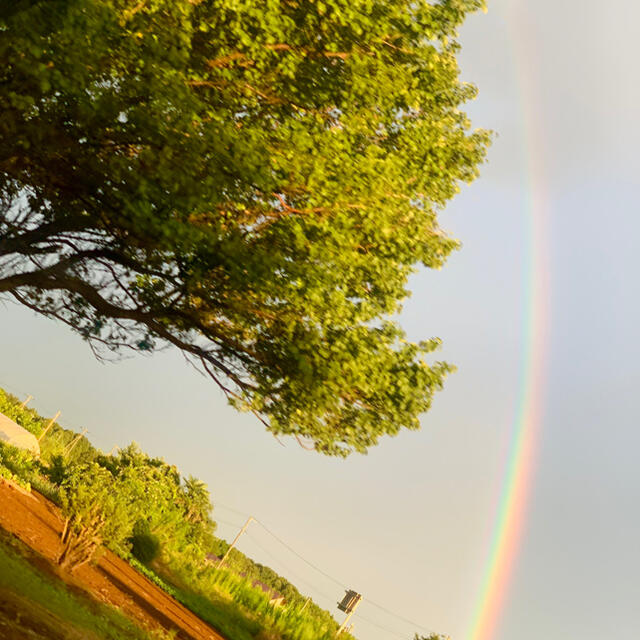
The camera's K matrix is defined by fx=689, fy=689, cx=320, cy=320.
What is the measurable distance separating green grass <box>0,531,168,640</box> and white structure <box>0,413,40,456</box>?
22968 millimetres

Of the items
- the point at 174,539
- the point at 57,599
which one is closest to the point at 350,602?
the point at 174,539

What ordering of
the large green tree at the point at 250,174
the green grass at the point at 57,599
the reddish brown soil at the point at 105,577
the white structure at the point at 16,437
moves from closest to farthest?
the large green tree at the point at 250,174 < the green grass at the point at 57,599 < the reddish brown soil at the point at 105,577 < the white structure at the point at 16,437

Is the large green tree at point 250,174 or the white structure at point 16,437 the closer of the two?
the large green tree at point 250,174

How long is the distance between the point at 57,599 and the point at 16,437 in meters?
27.1

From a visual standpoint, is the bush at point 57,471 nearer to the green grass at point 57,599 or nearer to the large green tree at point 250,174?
the green grass at point 57,599

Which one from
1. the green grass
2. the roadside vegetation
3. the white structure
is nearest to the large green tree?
the green grass

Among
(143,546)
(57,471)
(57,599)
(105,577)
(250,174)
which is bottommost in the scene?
(57,599)

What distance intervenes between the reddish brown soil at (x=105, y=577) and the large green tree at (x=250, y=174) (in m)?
6.15

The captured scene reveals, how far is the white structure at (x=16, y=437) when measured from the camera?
1347 inches

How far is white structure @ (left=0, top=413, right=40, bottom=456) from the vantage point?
34.2m

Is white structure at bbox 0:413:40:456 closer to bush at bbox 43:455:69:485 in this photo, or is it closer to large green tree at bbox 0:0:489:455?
bush at bbox 43:455:69:485

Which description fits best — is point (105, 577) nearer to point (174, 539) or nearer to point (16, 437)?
point (174, 539)

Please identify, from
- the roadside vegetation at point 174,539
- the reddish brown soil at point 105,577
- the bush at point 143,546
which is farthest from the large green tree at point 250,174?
the bush at point 143,546

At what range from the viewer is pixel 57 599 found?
34.7 ft
